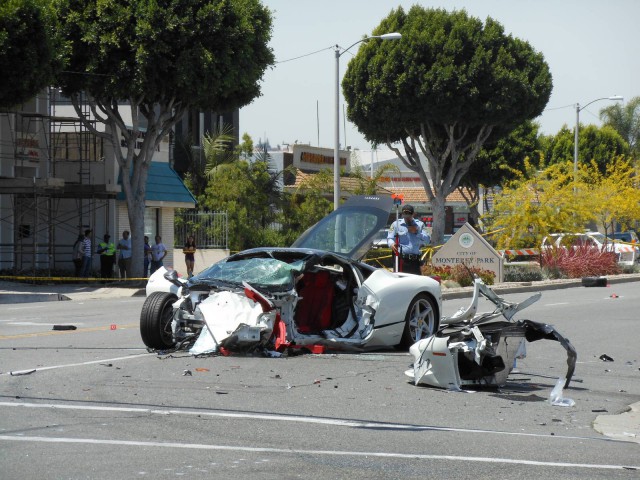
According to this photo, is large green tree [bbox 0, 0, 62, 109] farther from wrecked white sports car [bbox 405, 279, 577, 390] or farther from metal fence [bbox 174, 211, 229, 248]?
wrecked white sports car [bbox 405, 279, 577, 390]

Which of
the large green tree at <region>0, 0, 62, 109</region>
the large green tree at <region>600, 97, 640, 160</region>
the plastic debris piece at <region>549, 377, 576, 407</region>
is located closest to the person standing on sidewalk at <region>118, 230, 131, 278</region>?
the large green tree at <region>0, 0, 62, 109</region>

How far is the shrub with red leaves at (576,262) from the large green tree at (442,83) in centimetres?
894

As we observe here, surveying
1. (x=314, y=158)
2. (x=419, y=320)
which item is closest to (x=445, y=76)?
(x=314, y=158)

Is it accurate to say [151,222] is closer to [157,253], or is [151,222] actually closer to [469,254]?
[157,253]

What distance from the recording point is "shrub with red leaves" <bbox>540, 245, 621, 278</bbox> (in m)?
34.8

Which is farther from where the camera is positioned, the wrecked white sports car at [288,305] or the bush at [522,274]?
the bush at [522,274]

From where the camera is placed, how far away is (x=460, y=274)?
29297 millimetres

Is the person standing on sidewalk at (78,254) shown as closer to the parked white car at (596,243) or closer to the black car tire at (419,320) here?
the parked white car at (596,243)

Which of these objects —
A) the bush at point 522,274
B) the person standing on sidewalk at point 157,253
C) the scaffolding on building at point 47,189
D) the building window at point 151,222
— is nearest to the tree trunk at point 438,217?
the bush at point 522,274

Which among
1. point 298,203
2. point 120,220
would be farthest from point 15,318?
point 298,203

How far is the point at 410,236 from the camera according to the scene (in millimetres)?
16594

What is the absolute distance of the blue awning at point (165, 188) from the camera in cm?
3903

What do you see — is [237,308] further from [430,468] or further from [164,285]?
[430,468]

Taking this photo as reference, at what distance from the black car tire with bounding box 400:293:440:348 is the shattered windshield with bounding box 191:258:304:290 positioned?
1664 millimetres
